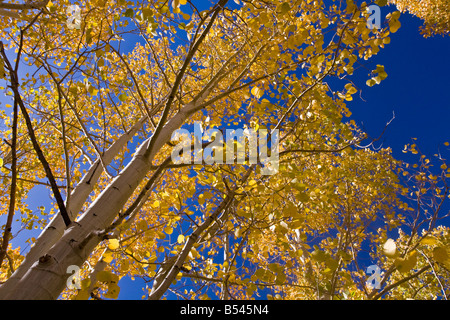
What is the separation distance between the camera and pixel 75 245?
1373mm

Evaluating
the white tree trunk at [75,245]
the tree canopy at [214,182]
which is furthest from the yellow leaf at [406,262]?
the white tree trunk at [75,245]

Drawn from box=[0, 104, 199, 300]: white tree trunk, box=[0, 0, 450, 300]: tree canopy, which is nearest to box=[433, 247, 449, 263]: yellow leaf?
box=[0, 0, 450, 300]: tree canopy

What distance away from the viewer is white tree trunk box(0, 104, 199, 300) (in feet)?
3.84

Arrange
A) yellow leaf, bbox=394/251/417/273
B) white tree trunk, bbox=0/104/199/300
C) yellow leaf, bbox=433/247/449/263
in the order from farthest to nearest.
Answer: yellow leaf, bbox=433/247/449/263 → yellow leaf, bbox=394/251/417/273 → white tree trunk, bbox=0/104/199/300

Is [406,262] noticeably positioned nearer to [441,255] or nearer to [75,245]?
[441,255]

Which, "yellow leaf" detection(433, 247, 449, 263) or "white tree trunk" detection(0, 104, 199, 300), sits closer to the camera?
"white tree trunk" detection(0, 104, 199, 300)

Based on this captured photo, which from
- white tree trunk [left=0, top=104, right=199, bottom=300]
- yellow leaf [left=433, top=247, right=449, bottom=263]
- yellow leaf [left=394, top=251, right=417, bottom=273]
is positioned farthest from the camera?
yellow leaf [left=433, top=247, right=449, bottom=263]

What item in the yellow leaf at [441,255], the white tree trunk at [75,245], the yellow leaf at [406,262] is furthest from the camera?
the yellow leaf at [441,255]

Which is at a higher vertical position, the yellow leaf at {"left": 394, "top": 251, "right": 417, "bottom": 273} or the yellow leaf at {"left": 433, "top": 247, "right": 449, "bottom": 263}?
the yellow leaf at {"left": 433, "top": 247, "right": 449, "bottom": 263}

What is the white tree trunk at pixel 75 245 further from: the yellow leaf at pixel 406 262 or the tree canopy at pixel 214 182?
the yellow leaf at pixel 406 262

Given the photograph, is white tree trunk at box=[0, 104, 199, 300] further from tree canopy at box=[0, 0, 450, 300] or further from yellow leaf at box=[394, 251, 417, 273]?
yellow leaf at box=[394, 251, 417, 273]

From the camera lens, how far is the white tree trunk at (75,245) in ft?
3.84

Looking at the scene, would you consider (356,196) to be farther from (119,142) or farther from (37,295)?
(37,295)
